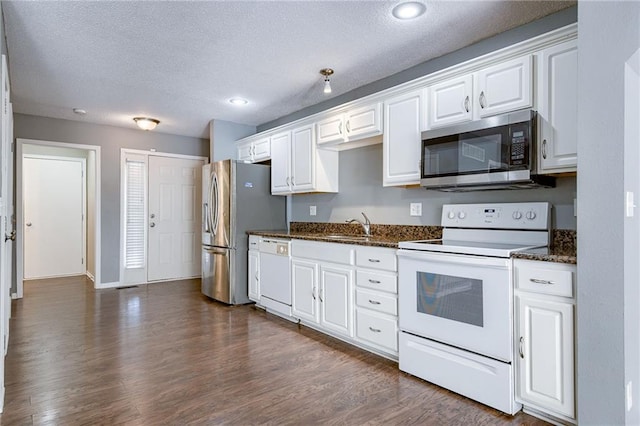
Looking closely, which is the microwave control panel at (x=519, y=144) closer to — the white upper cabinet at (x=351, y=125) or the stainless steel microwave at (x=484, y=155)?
the stainless steel microwave at (x=484, y=155)

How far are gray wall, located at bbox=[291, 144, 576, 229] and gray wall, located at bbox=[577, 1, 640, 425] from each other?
72 centimetres

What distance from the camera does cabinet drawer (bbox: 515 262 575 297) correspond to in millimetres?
1802

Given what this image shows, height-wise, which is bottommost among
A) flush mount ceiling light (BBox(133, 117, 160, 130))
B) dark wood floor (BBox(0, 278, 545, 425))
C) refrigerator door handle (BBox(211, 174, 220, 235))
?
dark wood floor (BBox(0, 278, 545, 425))

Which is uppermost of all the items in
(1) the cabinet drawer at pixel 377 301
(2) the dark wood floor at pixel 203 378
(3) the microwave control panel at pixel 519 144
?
(3) the microwave control panel at pixel 519 144

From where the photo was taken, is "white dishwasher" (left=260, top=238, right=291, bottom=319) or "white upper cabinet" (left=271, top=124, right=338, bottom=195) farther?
"white upper cabinet" (left=271, top=124, right=338, bottom=195)

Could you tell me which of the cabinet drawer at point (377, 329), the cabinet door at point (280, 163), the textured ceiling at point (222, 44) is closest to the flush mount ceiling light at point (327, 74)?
the textured ceiling at point (222, 44)

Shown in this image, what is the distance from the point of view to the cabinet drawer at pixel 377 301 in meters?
2.65

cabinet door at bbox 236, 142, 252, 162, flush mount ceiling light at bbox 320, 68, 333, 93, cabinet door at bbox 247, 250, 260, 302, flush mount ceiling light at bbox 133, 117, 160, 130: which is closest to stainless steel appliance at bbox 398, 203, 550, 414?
flush mount ceiling light at bbox 320, 68, 333, 93

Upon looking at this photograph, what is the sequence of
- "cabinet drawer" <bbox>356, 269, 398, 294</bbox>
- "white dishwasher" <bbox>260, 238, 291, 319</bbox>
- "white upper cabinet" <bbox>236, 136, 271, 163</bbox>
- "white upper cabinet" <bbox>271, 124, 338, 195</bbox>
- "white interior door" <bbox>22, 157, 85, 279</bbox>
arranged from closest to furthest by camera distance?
"cabinet drawer" <bbox>356, 269, 398, 294</bbox> → "white dishwasher" <bbox>260, 238, 291, 319</bbox> → "white upper cabinet" <bbox>271, 124, 338, 195</bbox> → "white upper cabinet" <bbox>236, 136, 271, 163</bbox> → "white interior door" <bbox>22, 157, 85, 279</bbox>

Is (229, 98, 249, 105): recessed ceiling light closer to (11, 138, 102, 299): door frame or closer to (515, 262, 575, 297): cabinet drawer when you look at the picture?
(11, 138, 102, 299): door frame

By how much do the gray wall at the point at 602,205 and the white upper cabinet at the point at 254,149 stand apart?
3.40 m

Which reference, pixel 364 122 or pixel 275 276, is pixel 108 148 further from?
pixel 364 122

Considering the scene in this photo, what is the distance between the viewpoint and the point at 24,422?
6.31 ft

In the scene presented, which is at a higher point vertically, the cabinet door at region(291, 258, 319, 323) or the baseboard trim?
the cabinet door at region(291, 258, 319, 323)
